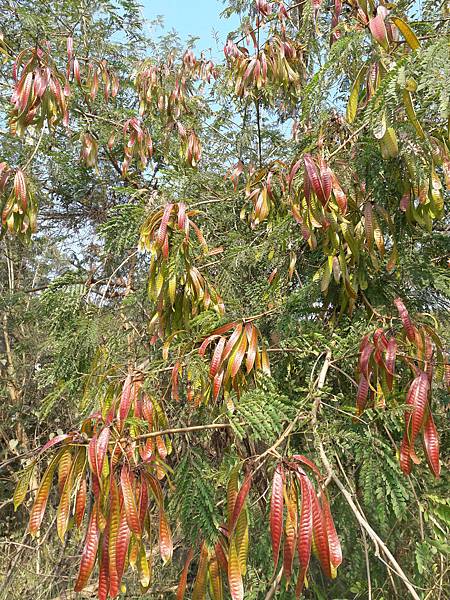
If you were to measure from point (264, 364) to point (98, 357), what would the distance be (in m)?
0.87

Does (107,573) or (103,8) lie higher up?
(103,8)

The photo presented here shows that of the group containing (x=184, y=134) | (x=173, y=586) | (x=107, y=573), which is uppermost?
(x=184, y=134)

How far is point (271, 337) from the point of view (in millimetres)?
1815

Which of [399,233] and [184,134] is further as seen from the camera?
[184,134]

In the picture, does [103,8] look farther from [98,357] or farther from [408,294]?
[408,294]

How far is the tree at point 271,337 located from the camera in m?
0.89

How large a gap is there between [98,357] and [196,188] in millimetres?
947

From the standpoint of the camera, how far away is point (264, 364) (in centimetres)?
129

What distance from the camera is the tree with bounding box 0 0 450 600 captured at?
2.92 ft

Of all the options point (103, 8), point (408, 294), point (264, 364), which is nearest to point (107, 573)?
point (264, 364)

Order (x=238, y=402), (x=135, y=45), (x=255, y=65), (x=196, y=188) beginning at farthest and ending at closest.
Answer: (x=135, y=45) → (x=196, y=188) → (x=255, y=65) → (x=238, y=402)

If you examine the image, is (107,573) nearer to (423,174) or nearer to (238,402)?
(238,402)

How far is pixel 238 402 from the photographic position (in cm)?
122

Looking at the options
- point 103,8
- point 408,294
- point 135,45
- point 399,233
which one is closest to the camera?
point 399,233
